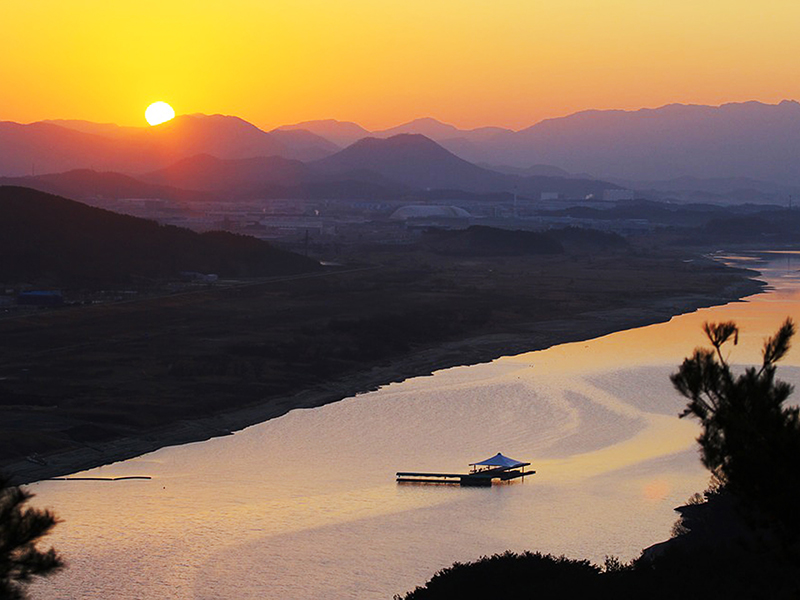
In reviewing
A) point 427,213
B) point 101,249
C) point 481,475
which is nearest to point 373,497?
point 481,475

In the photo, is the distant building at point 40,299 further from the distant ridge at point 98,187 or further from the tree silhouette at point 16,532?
Answer: the distant ridge at point 98,187

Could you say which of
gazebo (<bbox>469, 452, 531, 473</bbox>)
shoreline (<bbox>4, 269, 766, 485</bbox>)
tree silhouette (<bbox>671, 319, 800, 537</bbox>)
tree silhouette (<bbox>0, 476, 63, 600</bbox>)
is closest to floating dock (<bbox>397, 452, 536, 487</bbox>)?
gazebo (<bbox>469, 452, 531, 473</bbox>)

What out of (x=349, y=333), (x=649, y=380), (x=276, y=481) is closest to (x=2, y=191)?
(x=349, y=333)

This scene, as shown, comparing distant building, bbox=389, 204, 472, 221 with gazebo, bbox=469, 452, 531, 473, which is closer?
gazebo, bbox=469, 452, 531, 473

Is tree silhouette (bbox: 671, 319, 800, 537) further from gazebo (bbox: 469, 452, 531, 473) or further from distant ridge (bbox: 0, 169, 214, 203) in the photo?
distant ridge (bbox: 0, 169, 214, 203)

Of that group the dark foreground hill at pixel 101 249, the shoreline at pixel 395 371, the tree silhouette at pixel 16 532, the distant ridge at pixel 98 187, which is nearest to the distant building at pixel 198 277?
the dark foreground hill at pixel 101 249

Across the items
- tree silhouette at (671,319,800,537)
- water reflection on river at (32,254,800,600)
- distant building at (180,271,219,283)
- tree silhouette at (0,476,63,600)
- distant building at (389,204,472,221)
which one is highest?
tree silhouette at (671,319,800,537)
